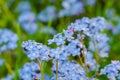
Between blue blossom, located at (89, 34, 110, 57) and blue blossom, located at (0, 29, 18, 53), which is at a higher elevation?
blue blossom, located at (0, 29, 18, 53)

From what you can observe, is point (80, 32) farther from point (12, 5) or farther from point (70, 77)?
point (12, 5)

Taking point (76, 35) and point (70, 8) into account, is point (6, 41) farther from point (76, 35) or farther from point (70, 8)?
point (70, 8)

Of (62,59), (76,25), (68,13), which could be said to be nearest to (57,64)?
(62,59)

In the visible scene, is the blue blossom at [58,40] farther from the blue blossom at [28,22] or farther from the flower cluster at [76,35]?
the blue blossom at [28,22]

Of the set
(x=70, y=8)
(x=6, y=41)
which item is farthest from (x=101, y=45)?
(x=70, y=8)

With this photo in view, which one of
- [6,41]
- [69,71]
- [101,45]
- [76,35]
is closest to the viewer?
[69,71]

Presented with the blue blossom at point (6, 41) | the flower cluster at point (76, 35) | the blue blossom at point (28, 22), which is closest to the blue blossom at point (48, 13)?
the blue blossom at point (28, 22)

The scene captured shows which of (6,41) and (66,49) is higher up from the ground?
(6,41)

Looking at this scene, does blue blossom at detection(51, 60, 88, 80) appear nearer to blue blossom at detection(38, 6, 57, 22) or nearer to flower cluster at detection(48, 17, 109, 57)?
flower cluster at detection(48, 17, 109, 57)

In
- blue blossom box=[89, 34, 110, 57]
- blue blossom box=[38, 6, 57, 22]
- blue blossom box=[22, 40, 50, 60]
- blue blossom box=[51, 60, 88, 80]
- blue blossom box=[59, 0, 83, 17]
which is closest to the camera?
blue blossom box=[22, 40, 50, 60]

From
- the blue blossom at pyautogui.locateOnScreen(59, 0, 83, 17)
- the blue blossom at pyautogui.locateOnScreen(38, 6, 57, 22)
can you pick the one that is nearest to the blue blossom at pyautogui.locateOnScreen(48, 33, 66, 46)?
the blue blossom at pyautogui.locateOnScreen(59, 0, 83, 17)
